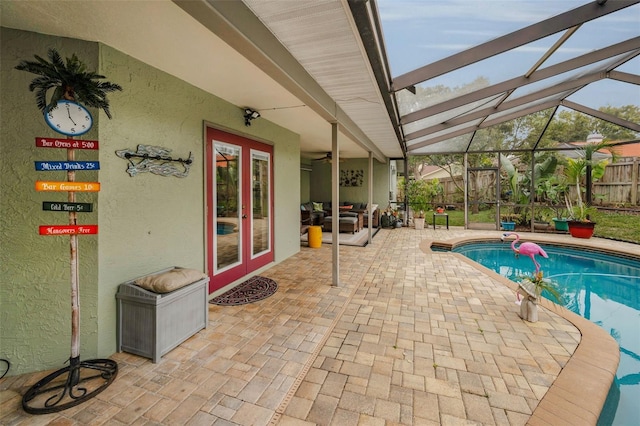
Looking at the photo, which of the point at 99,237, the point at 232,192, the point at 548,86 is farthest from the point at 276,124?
the point at 548,86

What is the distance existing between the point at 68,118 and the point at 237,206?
257 cm

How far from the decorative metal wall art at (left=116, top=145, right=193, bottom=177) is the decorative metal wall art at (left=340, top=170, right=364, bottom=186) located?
864 centimetres

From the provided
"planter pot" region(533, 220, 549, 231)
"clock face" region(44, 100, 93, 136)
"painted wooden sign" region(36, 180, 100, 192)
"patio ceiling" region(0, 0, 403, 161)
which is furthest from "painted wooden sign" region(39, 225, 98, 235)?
"planter pot" region(533, 220, 549, 231)

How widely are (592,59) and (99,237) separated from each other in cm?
732

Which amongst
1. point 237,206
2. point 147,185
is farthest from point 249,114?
point 147,185

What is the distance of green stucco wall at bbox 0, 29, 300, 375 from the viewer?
7.30 ft

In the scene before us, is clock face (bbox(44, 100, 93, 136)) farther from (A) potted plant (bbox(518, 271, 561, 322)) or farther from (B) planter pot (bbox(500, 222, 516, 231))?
(B) planter pot (bbox(500, 222, 516, 231))

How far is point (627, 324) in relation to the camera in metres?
3.64

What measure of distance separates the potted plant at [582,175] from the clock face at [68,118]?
11.8 m

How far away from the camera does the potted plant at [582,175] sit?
831cm

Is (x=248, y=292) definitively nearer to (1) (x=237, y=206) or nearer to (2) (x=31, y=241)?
(1) (x=237, y=206)

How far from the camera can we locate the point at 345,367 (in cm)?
240

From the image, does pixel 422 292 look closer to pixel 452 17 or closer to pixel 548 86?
pixel 452 17

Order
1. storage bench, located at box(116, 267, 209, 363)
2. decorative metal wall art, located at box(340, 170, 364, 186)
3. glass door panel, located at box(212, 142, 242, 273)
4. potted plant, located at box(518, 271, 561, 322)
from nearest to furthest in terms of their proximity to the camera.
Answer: storage bench, located at box(116, 267, 209, 363)
potted plant, located at box(518, 271, 561, 322)
glass door panel, located at box(212, 142, 242, 273)
decorative metal wall art, located at box(340, 170, 364, 186)
